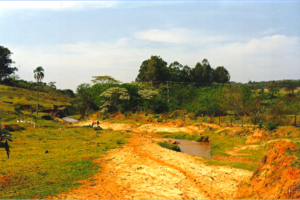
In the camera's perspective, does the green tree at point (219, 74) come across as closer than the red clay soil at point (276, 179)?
No

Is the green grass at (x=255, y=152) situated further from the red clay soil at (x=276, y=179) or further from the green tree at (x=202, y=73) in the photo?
the green tree at (x=202, y=73)

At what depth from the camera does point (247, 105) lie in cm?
3988

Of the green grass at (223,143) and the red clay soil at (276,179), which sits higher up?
the red clay soil at (276,179)

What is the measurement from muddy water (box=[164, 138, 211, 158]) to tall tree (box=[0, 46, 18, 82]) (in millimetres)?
56008

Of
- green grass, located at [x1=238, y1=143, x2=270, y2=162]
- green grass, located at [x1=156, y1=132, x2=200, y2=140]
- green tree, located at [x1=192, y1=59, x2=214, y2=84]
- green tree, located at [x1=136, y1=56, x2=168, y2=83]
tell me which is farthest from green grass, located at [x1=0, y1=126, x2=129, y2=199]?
green tree, located at [x1=192, y1=59, x2=214, y2=84]

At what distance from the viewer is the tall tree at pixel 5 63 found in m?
62.5

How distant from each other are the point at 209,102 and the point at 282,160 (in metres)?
33.8

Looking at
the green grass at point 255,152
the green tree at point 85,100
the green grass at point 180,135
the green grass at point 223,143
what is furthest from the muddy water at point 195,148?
the green tree at point 85,100

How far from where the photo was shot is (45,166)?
14.0m

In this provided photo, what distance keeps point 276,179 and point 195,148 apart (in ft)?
52.8

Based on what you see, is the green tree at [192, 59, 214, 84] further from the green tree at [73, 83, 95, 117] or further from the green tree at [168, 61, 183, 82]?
the green tree at [73, 83, 95, 117]

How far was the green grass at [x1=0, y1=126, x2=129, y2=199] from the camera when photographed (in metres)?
10.5

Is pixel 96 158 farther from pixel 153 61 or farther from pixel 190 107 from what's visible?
pixel 153 61

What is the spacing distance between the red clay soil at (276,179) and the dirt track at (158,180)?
44.9 inches
